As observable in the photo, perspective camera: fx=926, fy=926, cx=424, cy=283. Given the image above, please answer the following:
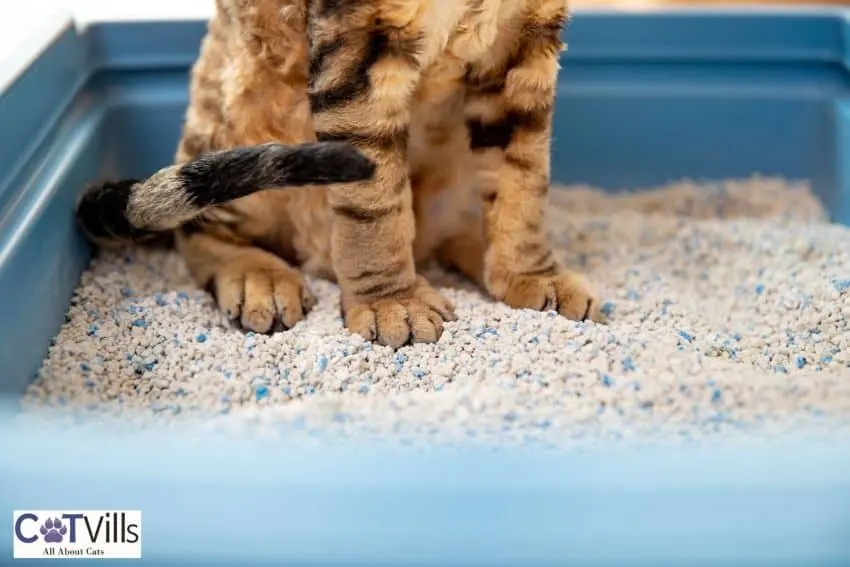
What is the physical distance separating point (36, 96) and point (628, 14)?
3.91 feet

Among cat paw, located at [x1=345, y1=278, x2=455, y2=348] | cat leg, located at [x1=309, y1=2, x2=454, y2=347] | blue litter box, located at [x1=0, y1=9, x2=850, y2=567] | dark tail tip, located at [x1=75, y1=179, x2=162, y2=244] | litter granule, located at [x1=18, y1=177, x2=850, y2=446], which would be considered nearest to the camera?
blue litter box, located at [x1=0, y1=9, x2=850, y2=567]

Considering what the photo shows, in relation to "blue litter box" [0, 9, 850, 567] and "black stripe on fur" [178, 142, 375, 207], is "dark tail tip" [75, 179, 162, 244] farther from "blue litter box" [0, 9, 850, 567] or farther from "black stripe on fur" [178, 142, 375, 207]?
"blue litter box" [0, 9, 850, 567]

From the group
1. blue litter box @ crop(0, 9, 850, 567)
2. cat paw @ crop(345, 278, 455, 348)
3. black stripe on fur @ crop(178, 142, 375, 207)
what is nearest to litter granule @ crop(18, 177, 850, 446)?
cat paw @ crop(345, 278, 455, 348)

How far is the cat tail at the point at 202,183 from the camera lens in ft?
3.68

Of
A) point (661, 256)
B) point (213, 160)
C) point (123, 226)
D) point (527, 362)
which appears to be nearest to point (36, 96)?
point (123, 226)

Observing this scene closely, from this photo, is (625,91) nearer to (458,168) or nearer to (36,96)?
(458,168)

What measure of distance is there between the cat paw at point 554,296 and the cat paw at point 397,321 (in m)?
0.14

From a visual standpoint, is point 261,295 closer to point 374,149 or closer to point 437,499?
point 374,149

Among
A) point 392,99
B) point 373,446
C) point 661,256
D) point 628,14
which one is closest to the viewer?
point 373,446

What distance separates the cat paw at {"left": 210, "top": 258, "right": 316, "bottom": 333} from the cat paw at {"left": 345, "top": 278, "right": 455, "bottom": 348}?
0.11m

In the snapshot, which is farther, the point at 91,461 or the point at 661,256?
the point at 661,256

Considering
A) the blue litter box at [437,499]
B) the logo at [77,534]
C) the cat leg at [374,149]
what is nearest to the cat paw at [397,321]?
the cat leg at [374,149]

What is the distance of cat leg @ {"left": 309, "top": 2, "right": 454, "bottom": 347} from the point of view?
4.13 ft

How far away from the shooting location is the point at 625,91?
2016 millimetres
